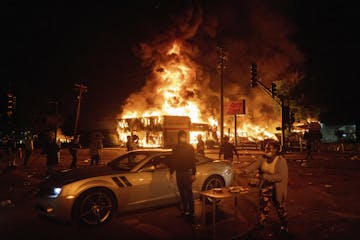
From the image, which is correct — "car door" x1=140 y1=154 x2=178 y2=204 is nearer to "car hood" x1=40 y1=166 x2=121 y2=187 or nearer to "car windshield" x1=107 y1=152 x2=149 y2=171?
"car windshield" x1=107 y1=152 x2=149 y2=171

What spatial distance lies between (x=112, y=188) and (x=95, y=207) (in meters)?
0.46

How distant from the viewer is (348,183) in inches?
442

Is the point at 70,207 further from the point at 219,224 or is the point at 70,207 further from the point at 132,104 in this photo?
the point at 132,104

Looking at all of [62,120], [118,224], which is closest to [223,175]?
[118,224]

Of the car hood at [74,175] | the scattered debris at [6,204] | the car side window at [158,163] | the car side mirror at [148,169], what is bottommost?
the scattered debris at [6,204]

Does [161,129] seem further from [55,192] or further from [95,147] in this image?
[55,192]

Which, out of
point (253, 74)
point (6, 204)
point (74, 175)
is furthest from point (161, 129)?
point (74, 175)

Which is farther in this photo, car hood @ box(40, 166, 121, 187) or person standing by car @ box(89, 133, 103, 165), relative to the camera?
person standing by car @ box(89, 133, 103, 165)

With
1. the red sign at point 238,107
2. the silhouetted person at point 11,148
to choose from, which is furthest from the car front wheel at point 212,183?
the red sign at point 238,107

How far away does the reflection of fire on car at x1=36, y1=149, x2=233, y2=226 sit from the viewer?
20.6 feet

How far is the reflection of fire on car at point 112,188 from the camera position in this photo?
6.27 meters

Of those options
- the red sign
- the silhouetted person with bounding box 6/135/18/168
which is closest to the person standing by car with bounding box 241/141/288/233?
the silhouetted person with bounding box 6/135/18/168

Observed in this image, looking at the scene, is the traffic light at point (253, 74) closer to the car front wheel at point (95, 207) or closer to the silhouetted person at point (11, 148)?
the silhouetted person at point (11, 148)

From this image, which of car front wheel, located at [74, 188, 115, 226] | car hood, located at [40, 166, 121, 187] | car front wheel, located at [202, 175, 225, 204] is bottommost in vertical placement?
car front wheel, located at [74, 188, 115, 226]
